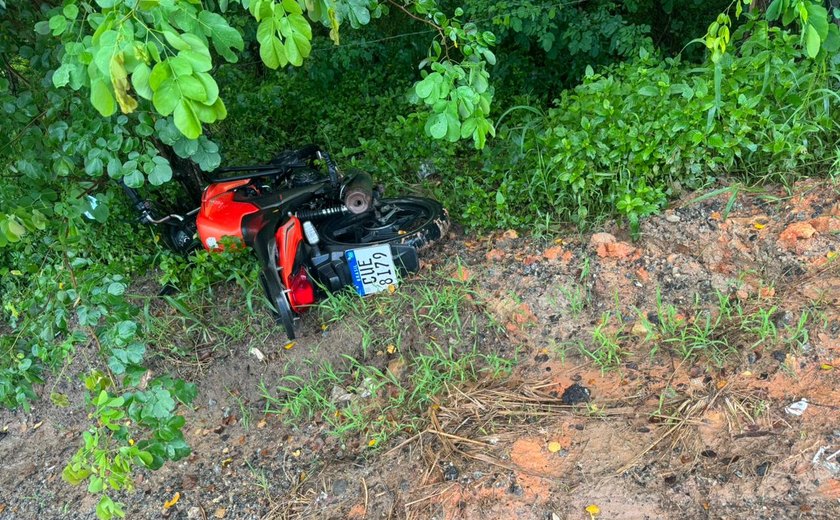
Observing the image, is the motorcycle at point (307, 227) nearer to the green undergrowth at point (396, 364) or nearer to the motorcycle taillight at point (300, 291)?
the motorcycle taillight at point (300, 291)

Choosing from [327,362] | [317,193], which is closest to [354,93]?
[317,193]

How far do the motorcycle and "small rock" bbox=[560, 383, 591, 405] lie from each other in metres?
0.98

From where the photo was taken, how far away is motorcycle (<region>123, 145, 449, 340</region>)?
298 centimetres

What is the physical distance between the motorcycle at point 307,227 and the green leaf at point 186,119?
4.73 feet

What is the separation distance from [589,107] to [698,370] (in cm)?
136

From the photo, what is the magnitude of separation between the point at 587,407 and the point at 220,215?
1.99 metres

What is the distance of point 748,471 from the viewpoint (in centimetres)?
206

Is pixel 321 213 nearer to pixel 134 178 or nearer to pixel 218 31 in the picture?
pixel 134 178

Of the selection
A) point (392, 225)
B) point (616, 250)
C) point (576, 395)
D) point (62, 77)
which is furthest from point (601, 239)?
point (62, 77)

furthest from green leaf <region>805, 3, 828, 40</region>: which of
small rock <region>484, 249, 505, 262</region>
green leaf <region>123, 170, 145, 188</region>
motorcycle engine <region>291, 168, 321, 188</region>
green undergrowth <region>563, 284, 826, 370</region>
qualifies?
green leaf <region>123, 170, 145, 188</region>

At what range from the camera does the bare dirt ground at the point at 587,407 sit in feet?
6.99

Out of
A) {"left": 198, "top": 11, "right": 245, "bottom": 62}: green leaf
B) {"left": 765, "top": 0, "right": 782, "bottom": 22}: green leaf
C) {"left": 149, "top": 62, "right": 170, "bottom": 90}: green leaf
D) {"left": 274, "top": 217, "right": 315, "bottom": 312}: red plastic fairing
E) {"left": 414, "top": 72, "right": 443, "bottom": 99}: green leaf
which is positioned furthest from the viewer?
{"left": 274, "top": 217, "right": 315, "bottom": 312}: red plastic fairing

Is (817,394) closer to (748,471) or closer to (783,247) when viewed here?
(748,471)

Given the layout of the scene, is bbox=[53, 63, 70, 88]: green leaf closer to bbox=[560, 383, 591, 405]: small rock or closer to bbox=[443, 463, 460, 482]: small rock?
bbox=[443, 463, 460, 482]: small rock
